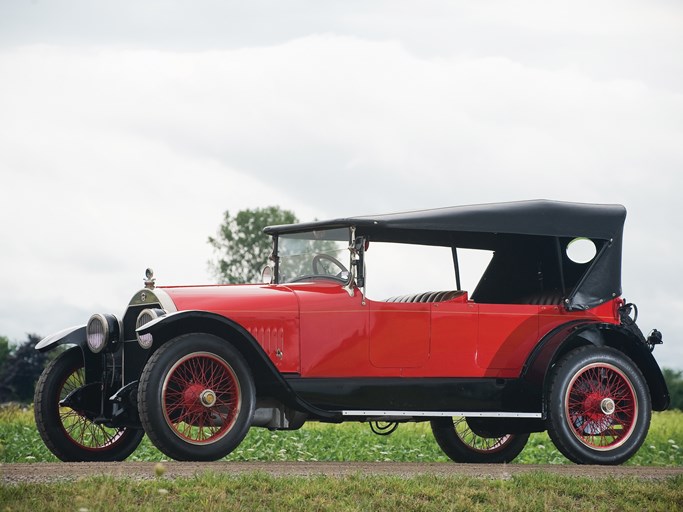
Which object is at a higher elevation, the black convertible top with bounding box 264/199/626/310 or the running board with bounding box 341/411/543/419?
the black convertible top with bounding box 264/199/626/310

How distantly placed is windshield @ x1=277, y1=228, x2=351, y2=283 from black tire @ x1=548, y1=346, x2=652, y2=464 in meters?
2.57

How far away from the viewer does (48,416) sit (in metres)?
11.0

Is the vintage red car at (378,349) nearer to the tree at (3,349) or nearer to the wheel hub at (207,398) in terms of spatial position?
the wheel hub at (207,398)

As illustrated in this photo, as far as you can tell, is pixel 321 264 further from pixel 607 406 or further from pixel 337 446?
pixel 337 446

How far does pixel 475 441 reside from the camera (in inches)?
524

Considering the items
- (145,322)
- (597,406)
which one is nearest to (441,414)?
(597,406)

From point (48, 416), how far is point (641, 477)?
5741 mm

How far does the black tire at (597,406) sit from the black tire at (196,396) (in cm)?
347

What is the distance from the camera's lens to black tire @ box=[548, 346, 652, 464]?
1155 centimetres

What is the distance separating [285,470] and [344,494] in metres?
1.08

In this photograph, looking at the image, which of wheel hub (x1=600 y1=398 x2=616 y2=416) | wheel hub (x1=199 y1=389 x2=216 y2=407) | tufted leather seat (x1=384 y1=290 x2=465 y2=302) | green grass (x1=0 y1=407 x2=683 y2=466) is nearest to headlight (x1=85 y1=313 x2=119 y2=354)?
wheel hub (x1=199 y1=389 x2=216 y2=407)

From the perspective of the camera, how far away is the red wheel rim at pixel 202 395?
9.82 metres

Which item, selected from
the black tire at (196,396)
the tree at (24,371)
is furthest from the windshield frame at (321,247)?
the tree at (24,371)

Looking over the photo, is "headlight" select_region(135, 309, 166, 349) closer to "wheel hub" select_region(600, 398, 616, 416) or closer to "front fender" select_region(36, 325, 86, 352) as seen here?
"front fender" select_region(36, 325, 86, 352)
